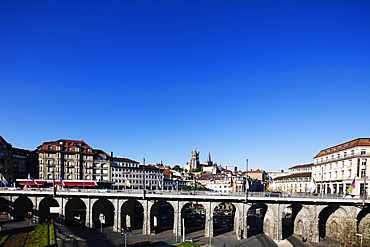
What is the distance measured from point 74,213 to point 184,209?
31599 mm

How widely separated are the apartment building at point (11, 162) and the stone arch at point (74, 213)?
37.7 metres

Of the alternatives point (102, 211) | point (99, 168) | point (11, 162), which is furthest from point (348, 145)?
point (11, 162)

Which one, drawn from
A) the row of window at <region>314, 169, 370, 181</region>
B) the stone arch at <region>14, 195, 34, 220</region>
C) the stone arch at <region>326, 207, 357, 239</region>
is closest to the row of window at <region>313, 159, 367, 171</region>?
the row of window at <region>314, 169, 370, 181</region>

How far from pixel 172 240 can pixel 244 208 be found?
16652mm

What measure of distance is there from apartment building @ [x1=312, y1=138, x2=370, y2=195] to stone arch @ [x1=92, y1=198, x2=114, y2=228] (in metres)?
53.2

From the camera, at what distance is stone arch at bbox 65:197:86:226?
2763 inches

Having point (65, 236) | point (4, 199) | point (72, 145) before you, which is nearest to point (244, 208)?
point (65, 236)

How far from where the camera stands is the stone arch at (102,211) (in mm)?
69125

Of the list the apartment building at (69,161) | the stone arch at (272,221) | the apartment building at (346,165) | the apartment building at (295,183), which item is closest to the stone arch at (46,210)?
the apartment building at (69,161)

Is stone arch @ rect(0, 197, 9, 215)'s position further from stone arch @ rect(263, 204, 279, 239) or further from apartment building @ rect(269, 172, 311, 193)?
apartment building @ rect(269, 172, 311, 193)

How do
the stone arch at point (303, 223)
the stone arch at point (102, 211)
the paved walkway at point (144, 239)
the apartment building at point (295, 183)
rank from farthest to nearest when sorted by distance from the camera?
1. the apartment building at point (295, 183)
2. the stone arch at point (102, 211)
3. the stone arch at point (303, 223)
4. the paved walkway at point (144, 239)

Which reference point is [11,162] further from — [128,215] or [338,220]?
[338,220]

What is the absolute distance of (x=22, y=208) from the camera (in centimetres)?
7600

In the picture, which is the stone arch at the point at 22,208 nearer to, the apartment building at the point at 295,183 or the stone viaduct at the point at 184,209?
the stone viaduct at the point at 184,209
